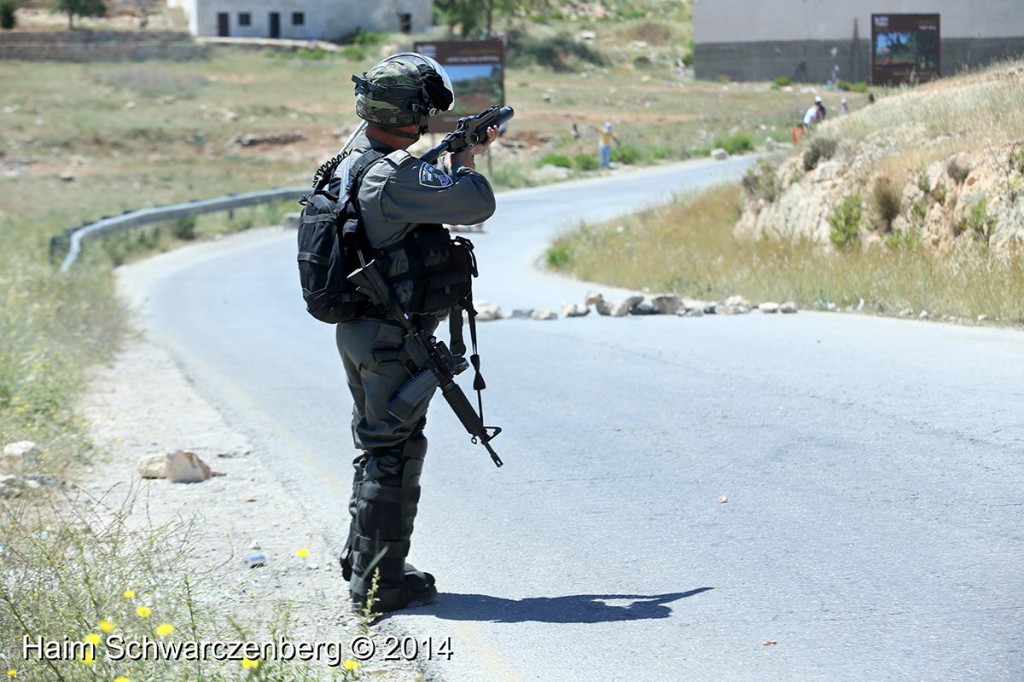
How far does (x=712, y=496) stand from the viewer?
639cm

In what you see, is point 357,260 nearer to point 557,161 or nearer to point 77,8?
point 557,161

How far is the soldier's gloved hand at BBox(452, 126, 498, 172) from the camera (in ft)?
16.3

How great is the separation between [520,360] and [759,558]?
576 centimetres

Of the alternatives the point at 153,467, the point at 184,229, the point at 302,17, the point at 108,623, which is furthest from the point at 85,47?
the point at 108,623

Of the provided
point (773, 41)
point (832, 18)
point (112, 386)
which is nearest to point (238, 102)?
point (773, 41)

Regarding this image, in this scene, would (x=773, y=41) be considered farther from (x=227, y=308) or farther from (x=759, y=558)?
(x=759, y=558)

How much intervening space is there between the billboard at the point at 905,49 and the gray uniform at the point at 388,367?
71.5ft

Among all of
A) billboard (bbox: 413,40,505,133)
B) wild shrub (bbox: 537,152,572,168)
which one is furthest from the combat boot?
wild shrub (bbox: 537,152,572,168)

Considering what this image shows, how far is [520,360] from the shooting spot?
434 inches

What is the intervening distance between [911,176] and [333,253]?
→ 11.6 m

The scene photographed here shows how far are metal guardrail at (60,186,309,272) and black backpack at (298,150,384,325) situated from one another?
14635mm

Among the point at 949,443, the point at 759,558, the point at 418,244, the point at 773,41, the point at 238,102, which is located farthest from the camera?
the point at 238,102

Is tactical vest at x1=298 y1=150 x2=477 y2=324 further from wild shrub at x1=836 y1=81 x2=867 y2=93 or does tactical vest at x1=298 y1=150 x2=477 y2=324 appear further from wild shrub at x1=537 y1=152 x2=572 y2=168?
wild shrub at x1=836 y1=81 x2=867 y2=93

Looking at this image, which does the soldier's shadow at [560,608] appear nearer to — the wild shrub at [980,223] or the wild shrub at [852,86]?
the wild shrub at [980,223]
